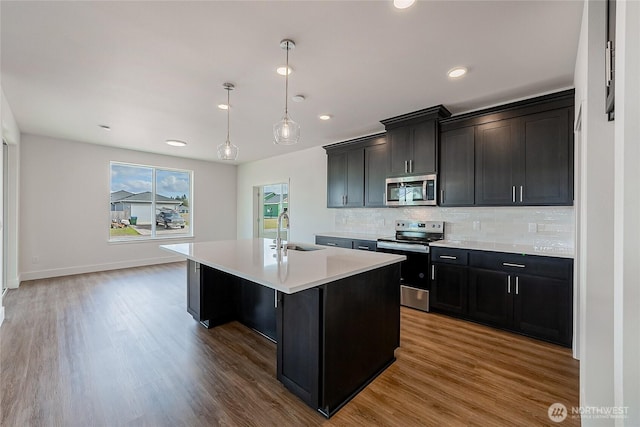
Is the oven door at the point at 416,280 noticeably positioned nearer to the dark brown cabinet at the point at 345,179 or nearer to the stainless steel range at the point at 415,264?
the stainless steel range at the point at 415,264

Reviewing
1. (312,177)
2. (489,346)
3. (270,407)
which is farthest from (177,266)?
(489,346)

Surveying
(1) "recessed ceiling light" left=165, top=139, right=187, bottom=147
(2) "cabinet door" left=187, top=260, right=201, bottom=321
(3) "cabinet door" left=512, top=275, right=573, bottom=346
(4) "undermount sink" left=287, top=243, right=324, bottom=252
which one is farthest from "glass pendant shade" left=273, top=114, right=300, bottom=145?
(1) "recessed ceiling light" left=165, top=139, right=187, bottom=147

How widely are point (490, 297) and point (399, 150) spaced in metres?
2.15

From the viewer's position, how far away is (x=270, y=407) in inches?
69.3

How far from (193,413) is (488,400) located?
192cm

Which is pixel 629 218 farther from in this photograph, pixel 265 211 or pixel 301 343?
pixel 265 211

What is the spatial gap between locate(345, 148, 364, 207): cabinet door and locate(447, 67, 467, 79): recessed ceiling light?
77.8 inches

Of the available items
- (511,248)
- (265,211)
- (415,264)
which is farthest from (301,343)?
(265,211)

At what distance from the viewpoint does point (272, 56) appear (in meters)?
2.28

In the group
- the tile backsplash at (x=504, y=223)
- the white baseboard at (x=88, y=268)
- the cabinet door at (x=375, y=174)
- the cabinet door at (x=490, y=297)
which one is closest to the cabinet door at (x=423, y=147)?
the cabinet door at (x=375, y=174)

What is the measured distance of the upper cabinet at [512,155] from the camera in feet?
8.98

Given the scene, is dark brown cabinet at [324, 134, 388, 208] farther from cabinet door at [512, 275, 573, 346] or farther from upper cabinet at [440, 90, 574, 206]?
cabinet door at [512, 275, 573, 346]

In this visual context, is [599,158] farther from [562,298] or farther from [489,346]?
[489,346]

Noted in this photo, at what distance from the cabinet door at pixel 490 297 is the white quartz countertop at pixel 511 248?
25cm
